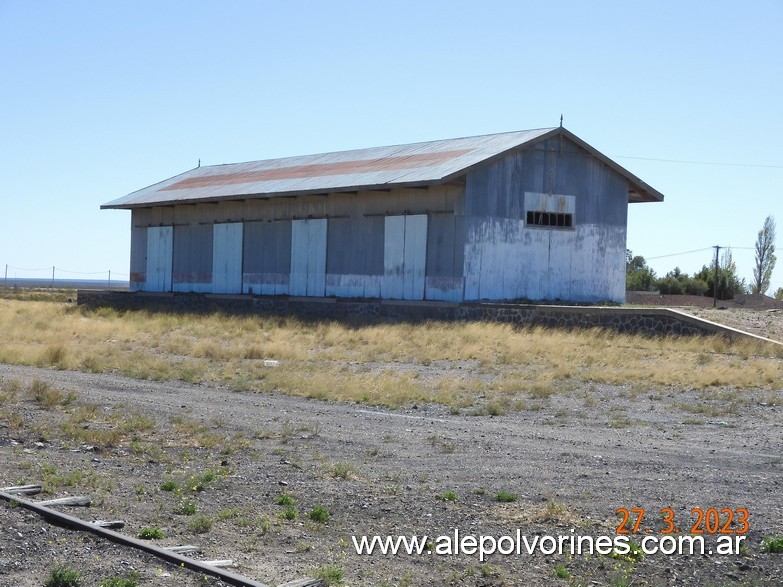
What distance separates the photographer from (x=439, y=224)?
32.7 meters

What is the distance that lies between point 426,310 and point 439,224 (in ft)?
9.35

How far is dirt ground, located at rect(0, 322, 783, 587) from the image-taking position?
22.5 feet

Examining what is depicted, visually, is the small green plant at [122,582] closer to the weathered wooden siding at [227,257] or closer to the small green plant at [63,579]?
the small green plant at [63,579]

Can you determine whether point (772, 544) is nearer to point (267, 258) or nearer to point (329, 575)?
point (329, 575)

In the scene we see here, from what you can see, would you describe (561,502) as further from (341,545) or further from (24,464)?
(24,464)

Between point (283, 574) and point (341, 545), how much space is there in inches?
31.4

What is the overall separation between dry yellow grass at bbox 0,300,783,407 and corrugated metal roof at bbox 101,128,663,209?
18.3ft

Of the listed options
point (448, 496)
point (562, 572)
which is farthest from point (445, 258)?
point (562, 572)

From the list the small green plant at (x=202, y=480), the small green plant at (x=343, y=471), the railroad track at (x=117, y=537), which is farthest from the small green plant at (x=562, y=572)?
the small green plant at (x=202, y=480)

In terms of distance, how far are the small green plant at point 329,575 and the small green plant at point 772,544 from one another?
298cm

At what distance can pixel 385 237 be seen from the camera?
113 ft

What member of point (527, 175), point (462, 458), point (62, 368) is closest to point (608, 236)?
point (527, 175)

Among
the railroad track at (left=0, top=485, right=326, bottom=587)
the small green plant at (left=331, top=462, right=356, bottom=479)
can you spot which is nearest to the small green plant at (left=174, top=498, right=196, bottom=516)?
the railroad track at (left=0, top=485, right=326, bottom=587)

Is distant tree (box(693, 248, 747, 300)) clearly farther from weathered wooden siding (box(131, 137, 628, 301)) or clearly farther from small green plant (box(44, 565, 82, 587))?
small green plant (box(44, 565, 82, 587))
